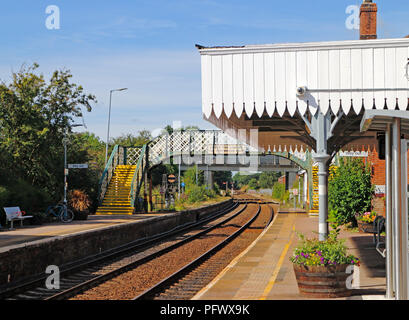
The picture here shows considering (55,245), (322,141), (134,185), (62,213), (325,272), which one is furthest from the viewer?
(134,185)

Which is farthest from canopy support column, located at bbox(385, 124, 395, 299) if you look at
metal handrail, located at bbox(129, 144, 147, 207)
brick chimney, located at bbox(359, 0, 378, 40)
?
metal handrail, located at bbox(129, 144, 147, 207)

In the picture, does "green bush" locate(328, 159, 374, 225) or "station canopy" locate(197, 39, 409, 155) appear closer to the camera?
"station canopy" locate(197, 39, 409, 155)

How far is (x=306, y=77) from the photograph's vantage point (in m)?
10.2

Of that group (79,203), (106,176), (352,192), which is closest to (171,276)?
(352,192)

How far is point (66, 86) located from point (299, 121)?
806 inches

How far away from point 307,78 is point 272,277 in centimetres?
438

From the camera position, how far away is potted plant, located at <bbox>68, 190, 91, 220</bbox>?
26.3m

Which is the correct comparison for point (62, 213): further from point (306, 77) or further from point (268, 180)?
point (268, 180)

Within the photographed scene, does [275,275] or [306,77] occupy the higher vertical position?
[306,77]

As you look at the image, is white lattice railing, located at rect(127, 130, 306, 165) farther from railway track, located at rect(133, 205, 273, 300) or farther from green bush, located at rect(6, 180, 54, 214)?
railway track, located at rect(133, 205, 273, 300)

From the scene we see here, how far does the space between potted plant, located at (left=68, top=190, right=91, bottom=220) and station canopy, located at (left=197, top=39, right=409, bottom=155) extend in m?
17.1
